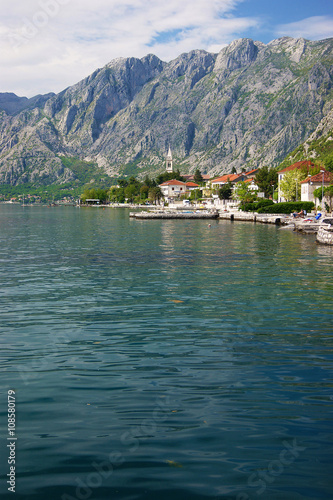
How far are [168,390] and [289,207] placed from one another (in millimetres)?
118296

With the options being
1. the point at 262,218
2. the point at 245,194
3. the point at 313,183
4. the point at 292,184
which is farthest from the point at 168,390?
the point at 245,194

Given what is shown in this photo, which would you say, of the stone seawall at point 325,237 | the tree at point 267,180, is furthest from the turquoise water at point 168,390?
the tree at point 267,180

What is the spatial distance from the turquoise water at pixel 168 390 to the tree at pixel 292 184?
115976 millimetres

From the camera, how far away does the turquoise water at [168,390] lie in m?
8.93

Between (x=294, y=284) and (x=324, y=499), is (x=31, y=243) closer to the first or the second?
(x=294, y=284)

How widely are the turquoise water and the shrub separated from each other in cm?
9542

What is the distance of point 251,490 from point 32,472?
4494 millimetres

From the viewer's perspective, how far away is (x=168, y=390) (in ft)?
43.7

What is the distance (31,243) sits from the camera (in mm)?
66125

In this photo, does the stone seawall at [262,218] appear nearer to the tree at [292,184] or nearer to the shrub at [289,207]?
the shrub at [289,207]

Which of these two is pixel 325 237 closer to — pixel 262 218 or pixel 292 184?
pixel 262 218

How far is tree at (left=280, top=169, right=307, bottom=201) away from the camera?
14112cm

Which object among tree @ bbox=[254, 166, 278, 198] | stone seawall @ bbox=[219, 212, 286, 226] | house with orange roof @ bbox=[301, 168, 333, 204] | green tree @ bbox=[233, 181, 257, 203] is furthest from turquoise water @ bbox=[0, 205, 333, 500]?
tree @ bbox=[254, 166, 278, 198]

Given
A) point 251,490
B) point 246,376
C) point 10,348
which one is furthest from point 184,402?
point 10,348
